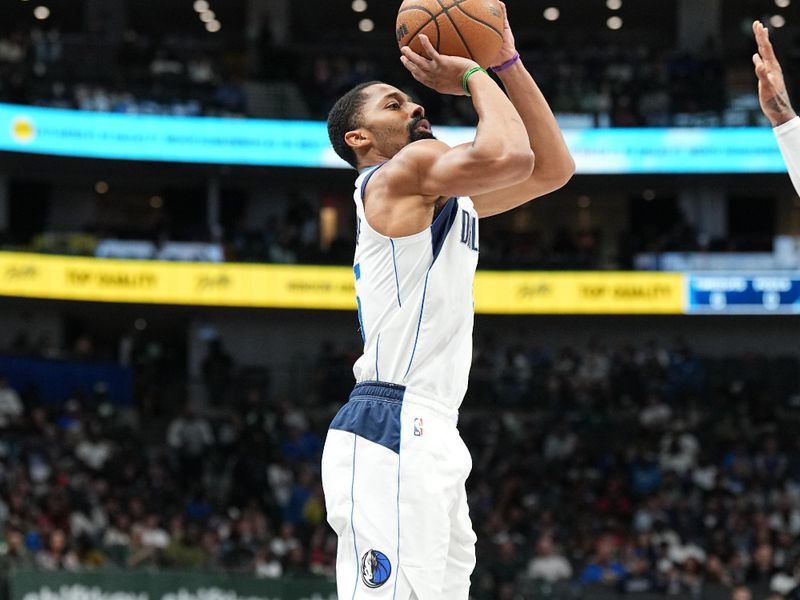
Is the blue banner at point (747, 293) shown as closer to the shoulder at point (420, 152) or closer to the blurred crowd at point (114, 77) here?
the blurred crowd at point (114, 77)

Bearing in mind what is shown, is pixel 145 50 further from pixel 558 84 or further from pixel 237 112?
pixel 558 84

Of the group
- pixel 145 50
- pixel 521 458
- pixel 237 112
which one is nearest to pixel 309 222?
pixel 237 112

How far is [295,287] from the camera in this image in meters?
28.9

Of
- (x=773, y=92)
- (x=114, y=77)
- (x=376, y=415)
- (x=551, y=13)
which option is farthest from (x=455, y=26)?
(x=551, y=13)

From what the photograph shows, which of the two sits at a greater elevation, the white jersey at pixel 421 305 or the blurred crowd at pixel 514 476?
the white jersey at pixel 421 305

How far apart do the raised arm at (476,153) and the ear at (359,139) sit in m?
0.30

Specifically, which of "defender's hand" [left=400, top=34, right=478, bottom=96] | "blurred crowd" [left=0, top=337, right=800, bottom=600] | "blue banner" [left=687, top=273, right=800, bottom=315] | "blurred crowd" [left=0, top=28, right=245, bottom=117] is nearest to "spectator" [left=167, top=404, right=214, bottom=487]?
"blurred crowd" [left=0, top=337, right=800, bottom=600]

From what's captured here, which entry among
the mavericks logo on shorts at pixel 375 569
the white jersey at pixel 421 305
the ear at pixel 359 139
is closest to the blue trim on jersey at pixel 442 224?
the white jersey at pixel 421 305

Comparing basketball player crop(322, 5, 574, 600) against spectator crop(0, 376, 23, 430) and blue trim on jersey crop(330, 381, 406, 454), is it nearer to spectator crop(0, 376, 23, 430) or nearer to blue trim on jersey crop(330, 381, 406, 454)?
blue trim on jersey crop(330, 381, 406, 454)

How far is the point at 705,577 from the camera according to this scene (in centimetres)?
1853

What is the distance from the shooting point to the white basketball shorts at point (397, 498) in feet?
16.0

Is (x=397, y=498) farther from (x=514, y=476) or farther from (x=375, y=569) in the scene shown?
(x=514, y=476)

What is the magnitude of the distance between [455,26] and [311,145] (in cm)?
2470

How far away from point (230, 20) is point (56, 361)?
13065 mm
